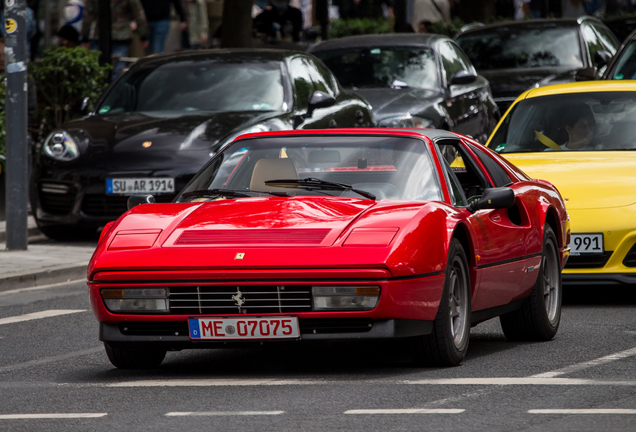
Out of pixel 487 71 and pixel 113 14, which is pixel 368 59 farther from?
pixel 113 14

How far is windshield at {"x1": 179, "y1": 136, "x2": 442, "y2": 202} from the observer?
6.79 meters

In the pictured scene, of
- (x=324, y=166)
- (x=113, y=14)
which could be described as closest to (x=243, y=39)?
(x=113, y=14)

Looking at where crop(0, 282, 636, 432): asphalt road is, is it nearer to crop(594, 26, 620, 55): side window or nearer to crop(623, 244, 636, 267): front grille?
crop(623, 244, 636, 267): front grille

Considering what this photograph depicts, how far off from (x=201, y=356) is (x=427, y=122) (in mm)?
7771

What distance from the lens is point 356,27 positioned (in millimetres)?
29234

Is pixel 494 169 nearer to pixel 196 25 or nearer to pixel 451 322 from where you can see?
pixel 451 322

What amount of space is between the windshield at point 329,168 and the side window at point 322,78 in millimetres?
6728

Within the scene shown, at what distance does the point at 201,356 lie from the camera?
7152 millimetres

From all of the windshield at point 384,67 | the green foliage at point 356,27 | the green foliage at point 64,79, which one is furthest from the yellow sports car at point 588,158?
the green foliage at point 356,27

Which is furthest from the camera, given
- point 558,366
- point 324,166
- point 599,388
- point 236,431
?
point 324,166

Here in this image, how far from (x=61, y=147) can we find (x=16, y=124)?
1.75ft

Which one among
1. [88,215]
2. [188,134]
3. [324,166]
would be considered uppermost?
[324,166]

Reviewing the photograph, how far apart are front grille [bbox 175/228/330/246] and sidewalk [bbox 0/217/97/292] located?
187 inches

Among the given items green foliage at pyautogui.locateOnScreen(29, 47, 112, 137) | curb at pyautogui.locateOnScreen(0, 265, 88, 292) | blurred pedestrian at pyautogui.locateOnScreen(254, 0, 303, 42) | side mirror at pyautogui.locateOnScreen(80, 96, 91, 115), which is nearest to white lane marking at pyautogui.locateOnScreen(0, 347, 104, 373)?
curb at pyautogui.locateOnScreen(0, 265, 88, 292)
